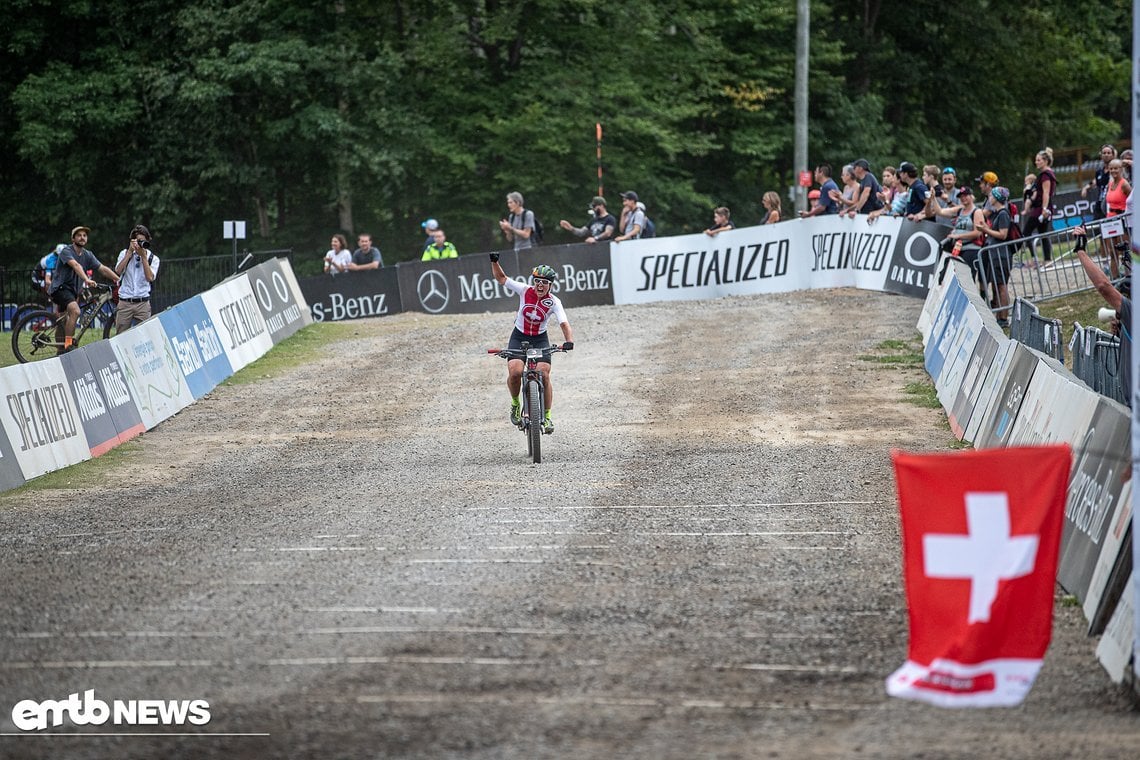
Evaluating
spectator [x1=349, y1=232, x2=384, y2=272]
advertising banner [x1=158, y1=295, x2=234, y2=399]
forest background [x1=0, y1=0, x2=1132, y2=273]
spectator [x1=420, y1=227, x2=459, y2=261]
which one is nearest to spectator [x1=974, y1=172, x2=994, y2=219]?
spectator [x1=420, y1=227, x2=459, y2=261]

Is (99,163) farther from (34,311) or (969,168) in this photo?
(969,168)

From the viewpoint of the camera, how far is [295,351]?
2455 centimetres

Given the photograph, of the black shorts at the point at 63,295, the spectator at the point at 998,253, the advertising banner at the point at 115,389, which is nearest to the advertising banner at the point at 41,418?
the advertising banner at the point at 115,389

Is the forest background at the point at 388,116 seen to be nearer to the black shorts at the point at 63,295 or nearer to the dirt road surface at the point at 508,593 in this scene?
the black shorts at the point at 63,295

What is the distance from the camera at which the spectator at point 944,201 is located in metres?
24.0

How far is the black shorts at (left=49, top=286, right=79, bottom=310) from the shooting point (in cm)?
2177

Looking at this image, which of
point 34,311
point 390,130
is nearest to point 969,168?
point 390,130

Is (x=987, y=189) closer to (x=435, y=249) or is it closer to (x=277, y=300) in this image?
(x=435, y=249)

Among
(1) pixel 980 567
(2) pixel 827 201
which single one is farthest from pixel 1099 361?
(2) pixel 827 201

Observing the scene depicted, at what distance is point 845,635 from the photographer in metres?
8.21

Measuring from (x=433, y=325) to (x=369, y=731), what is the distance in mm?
20847

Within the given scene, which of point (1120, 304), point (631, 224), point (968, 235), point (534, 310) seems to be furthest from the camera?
point (631, 224)

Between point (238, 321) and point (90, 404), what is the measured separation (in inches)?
279

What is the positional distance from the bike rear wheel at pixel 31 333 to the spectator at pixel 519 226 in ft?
30.1
